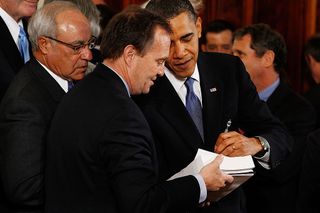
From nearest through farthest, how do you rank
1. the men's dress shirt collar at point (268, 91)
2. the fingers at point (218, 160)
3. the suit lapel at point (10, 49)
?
the fingers at point (218, 160)
the suit lapel at point (10, 49)
the men's dress shirt collar at point (268, 91)

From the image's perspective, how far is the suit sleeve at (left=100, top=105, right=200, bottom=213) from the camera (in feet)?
6.98

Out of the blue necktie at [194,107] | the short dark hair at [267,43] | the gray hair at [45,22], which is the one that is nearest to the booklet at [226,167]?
the blue necktie at [194,107]

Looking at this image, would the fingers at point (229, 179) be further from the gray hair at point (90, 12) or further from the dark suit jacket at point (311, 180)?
the gray hair at point (90, 12)

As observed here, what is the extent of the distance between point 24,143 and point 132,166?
55 cm

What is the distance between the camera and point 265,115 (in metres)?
2.96

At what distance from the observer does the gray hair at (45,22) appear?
2.73 metres

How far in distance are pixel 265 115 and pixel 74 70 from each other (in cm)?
86

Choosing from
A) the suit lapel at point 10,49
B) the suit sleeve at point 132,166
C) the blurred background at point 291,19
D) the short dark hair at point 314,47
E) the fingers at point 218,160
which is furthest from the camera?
the blurred background at point 291,19

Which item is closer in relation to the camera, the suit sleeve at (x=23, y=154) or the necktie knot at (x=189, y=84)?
the suit sleeve at (x=23, y=154)

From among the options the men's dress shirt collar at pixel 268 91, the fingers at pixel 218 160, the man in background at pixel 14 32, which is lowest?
the men's dress shirt collar at pixel 268 91

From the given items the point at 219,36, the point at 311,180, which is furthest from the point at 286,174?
the point at 219,36

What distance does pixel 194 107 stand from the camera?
2.80 metres

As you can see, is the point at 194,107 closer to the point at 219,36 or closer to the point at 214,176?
the point at 214,176

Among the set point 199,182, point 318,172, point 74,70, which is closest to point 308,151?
point 318,172
